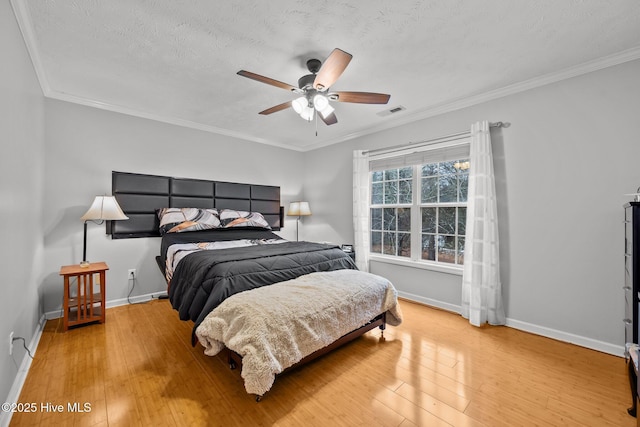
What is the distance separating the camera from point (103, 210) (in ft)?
9.53

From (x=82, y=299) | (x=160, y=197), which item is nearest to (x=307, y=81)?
(x=160, y=197)

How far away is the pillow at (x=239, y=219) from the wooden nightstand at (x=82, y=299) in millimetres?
1448

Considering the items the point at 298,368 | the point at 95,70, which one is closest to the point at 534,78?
the point at 298,368

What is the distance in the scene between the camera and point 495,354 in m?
2.28

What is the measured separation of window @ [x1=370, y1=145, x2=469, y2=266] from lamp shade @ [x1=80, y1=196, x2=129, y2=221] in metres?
3.28

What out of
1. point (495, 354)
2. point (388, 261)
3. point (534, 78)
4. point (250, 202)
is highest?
point (534, 78)

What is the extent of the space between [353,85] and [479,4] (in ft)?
3.99

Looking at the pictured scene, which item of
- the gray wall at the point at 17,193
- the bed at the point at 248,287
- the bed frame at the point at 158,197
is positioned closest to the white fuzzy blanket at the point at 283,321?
the bed at the point at 248,287

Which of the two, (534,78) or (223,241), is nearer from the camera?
(534,78)

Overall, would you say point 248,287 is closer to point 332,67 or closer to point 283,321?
point 283,321

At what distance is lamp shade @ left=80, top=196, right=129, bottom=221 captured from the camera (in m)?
2.86

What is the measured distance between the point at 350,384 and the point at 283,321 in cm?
66

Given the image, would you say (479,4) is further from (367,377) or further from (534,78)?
(367,377)

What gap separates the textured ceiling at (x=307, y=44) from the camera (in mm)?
1762
